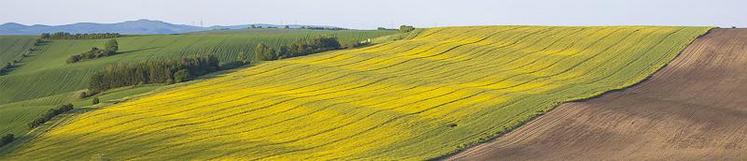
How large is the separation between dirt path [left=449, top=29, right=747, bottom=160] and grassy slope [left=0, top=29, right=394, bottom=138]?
3209 centimetres

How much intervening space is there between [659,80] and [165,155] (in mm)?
39133

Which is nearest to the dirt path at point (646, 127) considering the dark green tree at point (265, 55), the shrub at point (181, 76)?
the shrub at point (181, 76)

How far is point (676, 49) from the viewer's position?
81.1 metres

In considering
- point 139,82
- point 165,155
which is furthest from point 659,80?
point 139,82

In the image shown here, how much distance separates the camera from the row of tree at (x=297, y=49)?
96.2 metres

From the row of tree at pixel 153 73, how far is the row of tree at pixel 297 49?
31.3 feet

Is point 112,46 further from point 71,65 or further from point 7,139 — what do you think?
point 7,139

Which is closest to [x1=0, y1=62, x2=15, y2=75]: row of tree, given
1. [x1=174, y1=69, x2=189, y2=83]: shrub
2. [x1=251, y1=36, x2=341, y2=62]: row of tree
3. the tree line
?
the tree line

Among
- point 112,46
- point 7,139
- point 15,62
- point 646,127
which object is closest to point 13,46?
point 15,62

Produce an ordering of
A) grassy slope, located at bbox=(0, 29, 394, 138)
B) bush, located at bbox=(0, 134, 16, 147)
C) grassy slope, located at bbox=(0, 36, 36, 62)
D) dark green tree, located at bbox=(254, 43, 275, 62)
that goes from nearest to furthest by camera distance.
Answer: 1. bush, located at bbox=(0, 134, 16, 147)
2. grassy slope, located at bbox=(0, 29, 394, 138)
3. dark green tree, located at bbox=(254, 43, 275, 62)
4. grassy slope, located at bbox=(0, 36, 36, 62)

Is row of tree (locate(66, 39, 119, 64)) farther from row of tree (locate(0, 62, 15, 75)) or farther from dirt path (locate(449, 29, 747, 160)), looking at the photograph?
dirt path (locate(449, 29, 747, 160))

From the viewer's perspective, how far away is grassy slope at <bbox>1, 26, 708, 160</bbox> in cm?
4719

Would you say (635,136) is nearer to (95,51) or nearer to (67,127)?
(67,127)

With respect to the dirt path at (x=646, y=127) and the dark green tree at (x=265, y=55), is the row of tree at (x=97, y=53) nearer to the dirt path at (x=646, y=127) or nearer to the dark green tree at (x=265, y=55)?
the dark green tree at (x=265, y=55)
